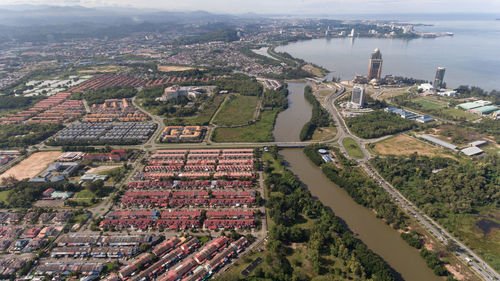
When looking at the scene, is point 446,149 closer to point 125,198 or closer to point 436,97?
point 436,97

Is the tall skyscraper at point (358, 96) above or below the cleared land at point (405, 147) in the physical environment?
above

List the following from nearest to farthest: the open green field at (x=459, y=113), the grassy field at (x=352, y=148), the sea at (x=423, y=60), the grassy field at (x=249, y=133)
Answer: the grassy field at (x=352, y=148)
the grassy field at (x=249, y=133)
the open green field at (x=459, y=113)
the sea at (x=423, y=60)

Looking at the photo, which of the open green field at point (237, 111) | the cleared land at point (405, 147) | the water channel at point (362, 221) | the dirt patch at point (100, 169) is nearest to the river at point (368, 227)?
the water channel at point (362, 221)

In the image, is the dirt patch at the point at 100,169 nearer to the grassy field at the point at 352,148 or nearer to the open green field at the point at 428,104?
the grassy field at the point at 352,148

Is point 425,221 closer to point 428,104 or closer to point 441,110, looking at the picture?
point 441,110

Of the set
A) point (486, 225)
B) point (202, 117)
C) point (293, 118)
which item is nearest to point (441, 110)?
point (293, 118)

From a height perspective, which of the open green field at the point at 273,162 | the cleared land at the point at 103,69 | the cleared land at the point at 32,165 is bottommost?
the cleared land at the point at 32,165
